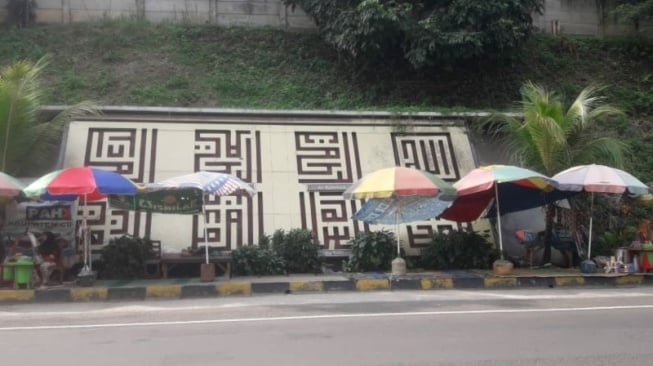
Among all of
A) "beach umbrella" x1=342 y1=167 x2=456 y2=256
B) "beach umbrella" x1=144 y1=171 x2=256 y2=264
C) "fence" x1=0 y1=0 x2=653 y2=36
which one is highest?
"fence" x1=0 y1=0 x2=653 y2=36

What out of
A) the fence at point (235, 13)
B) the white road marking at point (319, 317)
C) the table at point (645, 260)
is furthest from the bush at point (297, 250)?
the fence at point (235, 13)

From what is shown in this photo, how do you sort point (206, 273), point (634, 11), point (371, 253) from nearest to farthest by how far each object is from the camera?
point (206, 273) < point (371, 253) < point (634, 11)

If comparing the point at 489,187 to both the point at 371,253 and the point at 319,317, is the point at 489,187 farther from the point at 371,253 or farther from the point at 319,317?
the point at 319,317

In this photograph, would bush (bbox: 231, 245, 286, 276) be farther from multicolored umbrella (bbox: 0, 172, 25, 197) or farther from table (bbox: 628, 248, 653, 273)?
table (bbox: 628, 248, 653, 273)

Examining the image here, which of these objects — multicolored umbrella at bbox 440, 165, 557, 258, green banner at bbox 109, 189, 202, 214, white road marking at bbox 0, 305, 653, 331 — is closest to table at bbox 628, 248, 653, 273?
multicolored umbrella at bbox 440, 165, 557, 258

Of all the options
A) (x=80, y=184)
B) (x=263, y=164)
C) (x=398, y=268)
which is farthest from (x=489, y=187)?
(x=80, y=184)

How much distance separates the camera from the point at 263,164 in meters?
15.1

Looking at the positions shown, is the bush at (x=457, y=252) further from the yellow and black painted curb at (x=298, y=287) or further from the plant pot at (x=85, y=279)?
the plant pot at (x=85, y=279)

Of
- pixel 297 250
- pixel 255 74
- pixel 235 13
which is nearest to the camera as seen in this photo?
pixel 297 250

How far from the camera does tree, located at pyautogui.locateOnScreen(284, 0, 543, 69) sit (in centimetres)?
1694

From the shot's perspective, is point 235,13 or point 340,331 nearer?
point 340,331

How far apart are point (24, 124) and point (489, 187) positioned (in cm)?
906

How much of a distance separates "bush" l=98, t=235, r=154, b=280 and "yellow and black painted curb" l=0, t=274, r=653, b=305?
129cm

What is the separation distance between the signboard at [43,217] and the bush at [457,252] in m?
7.08
